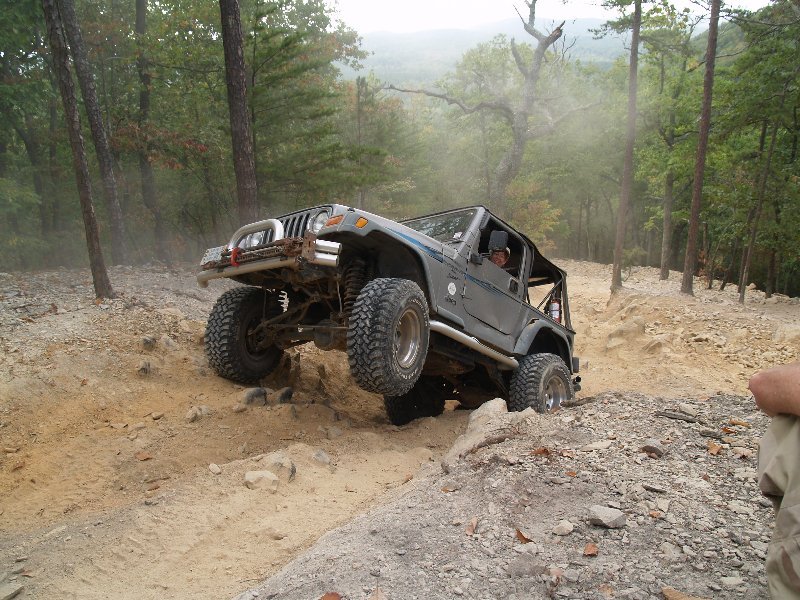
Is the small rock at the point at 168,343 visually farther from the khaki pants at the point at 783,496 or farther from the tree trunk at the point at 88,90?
the tree trunk at the point at 88,90

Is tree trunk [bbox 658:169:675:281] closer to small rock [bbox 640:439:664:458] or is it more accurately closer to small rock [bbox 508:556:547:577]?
small rock [bbox 640:439:664:458]

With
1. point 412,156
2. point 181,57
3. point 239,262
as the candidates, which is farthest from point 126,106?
point 239,262

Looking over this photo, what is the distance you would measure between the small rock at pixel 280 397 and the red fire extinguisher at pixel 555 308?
12.1 ft

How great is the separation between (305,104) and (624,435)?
11.7 meters

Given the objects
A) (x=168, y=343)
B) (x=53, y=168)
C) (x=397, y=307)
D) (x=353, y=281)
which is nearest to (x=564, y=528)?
(x=397, y=307)

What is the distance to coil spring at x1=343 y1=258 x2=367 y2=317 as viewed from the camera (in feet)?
16.0

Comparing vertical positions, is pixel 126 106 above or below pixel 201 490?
above

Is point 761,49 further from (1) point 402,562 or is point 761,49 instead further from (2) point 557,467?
(1) point 402,562

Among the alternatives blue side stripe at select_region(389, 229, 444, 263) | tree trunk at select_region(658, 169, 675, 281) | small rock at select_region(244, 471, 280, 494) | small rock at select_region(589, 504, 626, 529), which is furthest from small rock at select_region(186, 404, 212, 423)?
tree trunk at select_region(658, 169, 675, 281)

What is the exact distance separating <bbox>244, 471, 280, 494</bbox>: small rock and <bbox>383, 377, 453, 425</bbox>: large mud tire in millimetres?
2508

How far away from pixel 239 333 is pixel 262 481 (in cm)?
221

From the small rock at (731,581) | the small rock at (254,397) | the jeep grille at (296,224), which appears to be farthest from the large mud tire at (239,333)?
the small rock at (731,581)

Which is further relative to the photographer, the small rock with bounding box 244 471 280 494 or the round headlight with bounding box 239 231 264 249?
the round headlight with bounding box 239 231 264 249

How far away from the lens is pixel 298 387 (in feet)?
21.1
